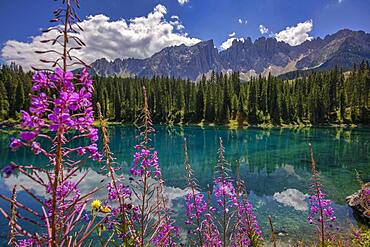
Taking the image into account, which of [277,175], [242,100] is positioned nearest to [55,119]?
[277,175]

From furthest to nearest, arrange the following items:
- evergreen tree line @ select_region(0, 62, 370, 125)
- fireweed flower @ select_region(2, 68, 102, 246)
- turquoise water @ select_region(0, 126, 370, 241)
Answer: evergreen tree line @ select_region(0, 62, 370, 125)
turquoise water @ select_region(0, 126, 370, 241)
fireweed flower @ select_region(2, 68, 102, 246)

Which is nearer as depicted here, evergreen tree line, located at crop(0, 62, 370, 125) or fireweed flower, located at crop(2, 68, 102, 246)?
fireweed flower, located at crop(2, 68, 102, 246)

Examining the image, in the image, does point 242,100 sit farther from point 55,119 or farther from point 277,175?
point 55,119

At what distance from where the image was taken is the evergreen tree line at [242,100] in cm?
9444

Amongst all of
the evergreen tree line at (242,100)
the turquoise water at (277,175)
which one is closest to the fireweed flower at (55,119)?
the turquoise water at (277,175)

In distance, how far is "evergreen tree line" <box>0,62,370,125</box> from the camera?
3718 inches

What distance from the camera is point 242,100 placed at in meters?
101

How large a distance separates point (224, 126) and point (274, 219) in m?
78.8

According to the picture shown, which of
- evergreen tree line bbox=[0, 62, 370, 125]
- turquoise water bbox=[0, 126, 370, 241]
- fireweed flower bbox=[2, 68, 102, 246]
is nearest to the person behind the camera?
fireweed flower bbox=[2, 68, 102, 246]

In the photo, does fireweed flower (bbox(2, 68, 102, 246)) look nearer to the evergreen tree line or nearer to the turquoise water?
the turquoise water

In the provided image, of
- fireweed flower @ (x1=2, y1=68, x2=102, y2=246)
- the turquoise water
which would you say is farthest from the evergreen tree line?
fireweed flower @ (x1=2, y1=68, x2=102, y2=246)

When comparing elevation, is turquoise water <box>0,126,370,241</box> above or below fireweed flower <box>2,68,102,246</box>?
below

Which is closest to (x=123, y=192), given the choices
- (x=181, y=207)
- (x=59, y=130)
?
(x=59, y=130)

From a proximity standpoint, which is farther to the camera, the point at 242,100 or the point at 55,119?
the point at 242,100
